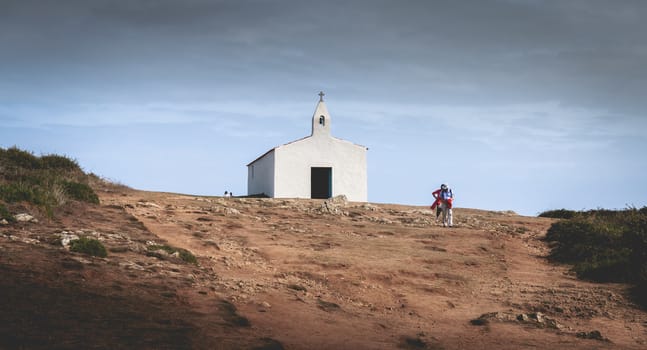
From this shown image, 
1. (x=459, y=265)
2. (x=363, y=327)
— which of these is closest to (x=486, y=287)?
(x=459, y=265)

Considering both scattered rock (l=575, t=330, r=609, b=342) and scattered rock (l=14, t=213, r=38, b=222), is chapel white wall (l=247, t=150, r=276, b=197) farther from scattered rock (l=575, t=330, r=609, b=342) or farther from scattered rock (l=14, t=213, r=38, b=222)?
scattered rock (l=575, t=330, r=609, b=342)

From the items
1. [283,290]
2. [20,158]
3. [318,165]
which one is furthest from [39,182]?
[318,165]

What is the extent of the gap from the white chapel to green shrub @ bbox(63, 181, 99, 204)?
1749 centimetres

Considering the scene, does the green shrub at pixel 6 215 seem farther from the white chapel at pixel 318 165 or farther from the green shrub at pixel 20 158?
the white chapel at pixel 318 165

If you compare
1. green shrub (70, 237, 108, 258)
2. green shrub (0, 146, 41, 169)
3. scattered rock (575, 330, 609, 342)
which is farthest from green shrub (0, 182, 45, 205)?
scattered rock (575, 330, 609, 342)

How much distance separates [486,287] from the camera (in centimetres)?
1348

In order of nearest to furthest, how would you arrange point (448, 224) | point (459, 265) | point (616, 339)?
point (616, 339)
point (459, 265)
point (448, 224)

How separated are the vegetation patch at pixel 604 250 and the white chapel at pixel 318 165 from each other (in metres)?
16.5

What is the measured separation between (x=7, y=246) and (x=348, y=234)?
1082cm

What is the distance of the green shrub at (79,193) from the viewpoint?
18.2 meters

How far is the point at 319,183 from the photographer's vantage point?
39062mm

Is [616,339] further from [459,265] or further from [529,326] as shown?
[459,265]

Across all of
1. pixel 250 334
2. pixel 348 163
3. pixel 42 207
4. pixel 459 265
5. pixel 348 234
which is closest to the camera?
pixel 250 334

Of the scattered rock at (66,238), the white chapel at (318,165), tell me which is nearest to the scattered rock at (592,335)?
the scattered rock at (66,238)
